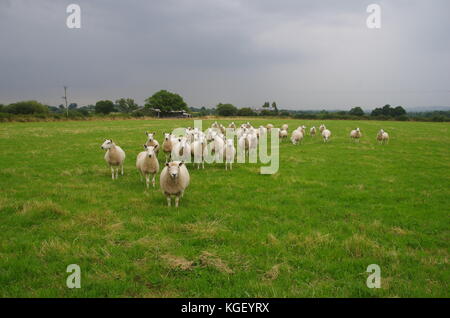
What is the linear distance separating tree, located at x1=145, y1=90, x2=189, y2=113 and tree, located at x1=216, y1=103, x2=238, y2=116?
14209 mm

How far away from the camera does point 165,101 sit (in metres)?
102

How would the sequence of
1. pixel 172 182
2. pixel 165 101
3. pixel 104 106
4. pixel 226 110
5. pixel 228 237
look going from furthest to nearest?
pixel 104 106, pixel 226 110, pixel 165 101, pixel 172 182, pixel 228 237

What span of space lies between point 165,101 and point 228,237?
100525 mm

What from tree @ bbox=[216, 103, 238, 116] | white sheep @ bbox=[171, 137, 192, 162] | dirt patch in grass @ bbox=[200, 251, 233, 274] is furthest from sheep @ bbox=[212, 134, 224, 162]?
tree @ bbox=[216, 103, 238, 116]

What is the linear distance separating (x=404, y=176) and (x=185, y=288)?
41.2 feet

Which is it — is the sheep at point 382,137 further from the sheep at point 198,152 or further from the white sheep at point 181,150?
the white sheep at point 181,150

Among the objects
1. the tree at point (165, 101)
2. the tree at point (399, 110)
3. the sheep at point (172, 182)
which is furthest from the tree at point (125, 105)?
the sheep at point (172, 182)

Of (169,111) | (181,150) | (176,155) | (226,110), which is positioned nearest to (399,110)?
(226,110)

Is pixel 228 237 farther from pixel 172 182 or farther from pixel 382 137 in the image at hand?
pixel 382 137

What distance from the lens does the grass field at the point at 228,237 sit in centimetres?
487

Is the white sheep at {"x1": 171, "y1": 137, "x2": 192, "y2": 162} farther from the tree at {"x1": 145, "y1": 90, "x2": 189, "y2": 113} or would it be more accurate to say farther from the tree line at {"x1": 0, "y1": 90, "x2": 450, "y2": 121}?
the tree at {"x1": 145, "y1": 90, "x2": 189, "y2": 113}

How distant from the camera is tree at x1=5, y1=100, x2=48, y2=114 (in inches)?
3096

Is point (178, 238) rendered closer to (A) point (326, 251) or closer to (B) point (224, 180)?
(A) point (326, 251)

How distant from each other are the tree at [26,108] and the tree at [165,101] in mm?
33116
